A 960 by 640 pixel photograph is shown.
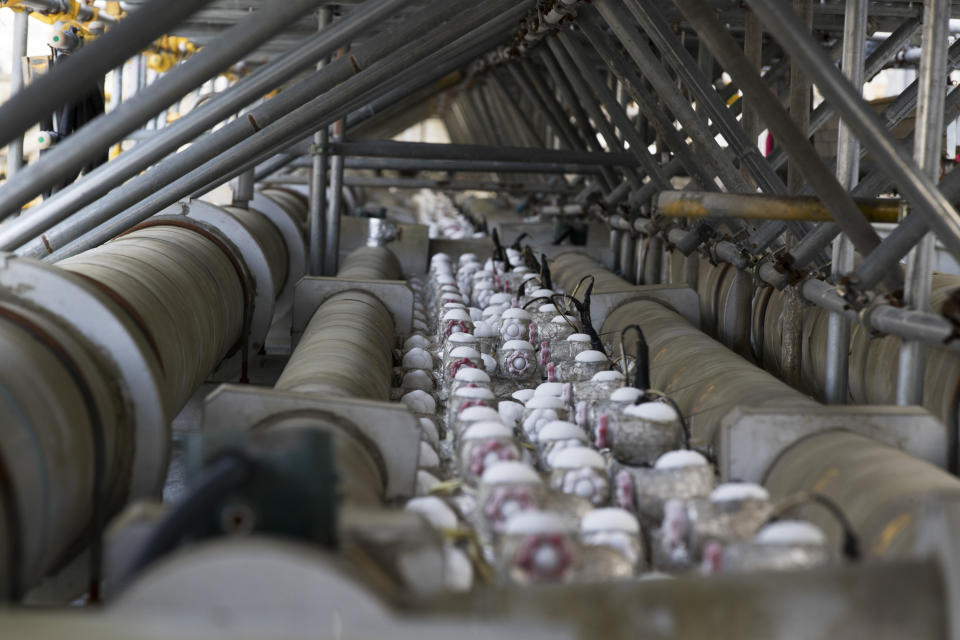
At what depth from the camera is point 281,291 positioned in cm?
816

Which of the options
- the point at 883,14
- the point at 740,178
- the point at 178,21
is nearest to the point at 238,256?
the point at 740,178

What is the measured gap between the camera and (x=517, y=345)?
448 cm

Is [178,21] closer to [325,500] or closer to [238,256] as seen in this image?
[325,500]

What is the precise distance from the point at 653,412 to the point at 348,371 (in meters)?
1.16

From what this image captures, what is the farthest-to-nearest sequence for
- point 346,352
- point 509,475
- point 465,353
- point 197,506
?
point 465,353, point 346,352, point 509,475, point 197,506

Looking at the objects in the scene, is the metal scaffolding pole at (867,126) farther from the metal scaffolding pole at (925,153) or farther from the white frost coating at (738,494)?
the white frost coating at (738,494)

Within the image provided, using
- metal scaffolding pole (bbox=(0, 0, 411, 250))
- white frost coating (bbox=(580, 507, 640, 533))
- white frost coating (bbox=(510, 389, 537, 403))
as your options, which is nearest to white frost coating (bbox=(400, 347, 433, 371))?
white frost coating (bbox=(510, 389, 537, 403))

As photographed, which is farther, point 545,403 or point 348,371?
point 348,371

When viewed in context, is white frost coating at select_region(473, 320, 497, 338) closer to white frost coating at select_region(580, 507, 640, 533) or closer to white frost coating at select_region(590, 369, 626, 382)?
white frost coating at select_region(590, 369, 626, 382)

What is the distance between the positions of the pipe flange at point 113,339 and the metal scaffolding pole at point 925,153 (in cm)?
229

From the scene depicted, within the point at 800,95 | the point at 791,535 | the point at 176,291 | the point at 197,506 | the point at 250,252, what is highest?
the point at 800,95

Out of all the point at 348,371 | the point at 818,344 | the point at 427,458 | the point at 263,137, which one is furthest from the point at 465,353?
the point at 263,137

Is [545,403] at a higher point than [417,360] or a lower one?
lower

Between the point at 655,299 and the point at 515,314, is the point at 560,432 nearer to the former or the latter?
the point at 515,314
